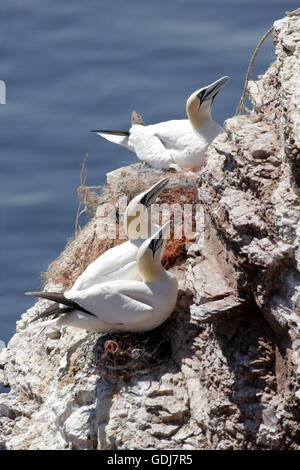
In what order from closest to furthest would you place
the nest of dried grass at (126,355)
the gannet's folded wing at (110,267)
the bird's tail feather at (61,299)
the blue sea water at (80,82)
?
the nest of dried grass at (126,355) < the bird's tail feather at (61,299) < the gannet's folded wing at (110,267) < the blue sea water at (80,82)

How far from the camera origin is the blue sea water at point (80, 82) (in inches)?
437

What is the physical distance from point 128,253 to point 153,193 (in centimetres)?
50

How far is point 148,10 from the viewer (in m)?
14.2

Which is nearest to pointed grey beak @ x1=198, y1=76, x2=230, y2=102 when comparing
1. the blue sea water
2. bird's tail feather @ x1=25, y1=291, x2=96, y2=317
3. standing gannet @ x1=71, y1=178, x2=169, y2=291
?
standing gannet @ x1=71, y1=178, x2=169, y2=291

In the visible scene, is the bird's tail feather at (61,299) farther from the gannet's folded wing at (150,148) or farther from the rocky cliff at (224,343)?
the gannet's folded wing at (150,148)

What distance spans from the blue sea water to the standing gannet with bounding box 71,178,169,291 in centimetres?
383

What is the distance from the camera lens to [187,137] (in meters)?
7.68

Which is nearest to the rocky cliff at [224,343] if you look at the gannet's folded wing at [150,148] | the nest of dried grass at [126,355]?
the nest of dried grass at [126,355]

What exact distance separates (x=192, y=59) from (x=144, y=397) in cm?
801

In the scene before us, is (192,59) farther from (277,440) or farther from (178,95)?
(277,440)

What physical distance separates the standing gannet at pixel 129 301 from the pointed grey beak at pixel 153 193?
1.64ft

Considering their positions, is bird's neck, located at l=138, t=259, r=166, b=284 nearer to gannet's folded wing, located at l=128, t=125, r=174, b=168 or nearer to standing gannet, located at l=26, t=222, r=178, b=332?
standing gannet, located at l=26, t=222, r=178, b=332

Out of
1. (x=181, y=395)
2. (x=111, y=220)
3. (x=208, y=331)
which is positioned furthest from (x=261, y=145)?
(x=111, y=220)

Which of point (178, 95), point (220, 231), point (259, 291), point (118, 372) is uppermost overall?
point (178, 95)
